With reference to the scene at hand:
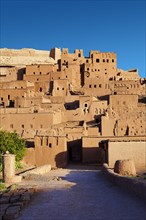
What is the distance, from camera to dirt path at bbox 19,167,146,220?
910 cm

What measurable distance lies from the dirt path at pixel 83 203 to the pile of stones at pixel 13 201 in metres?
0.19

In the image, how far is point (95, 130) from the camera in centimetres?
3011

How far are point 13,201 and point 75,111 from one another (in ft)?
76.2

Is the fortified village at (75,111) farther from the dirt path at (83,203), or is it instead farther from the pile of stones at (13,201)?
the pile of stones at (13,201)

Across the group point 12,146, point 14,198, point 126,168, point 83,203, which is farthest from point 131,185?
point 12,146

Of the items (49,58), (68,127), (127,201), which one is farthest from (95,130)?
(49,58)

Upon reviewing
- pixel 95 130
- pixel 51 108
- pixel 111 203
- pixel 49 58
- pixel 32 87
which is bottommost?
pixel 111 203

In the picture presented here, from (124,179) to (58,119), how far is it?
824 inches

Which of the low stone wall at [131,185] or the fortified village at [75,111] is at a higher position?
the fortified village at [75,111]

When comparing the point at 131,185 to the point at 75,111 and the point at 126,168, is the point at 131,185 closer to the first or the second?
the point at 126,168

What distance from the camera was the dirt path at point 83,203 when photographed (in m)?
9.10

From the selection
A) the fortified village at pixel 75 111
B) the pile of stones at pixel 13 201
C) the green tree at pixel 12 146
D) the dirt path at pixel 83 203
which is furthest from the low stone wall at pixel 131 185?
the green tree at pixel 12 146

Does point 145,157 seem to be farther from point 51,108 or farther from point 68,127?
point 51,108

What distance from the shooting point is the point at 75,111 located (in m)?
33.8
